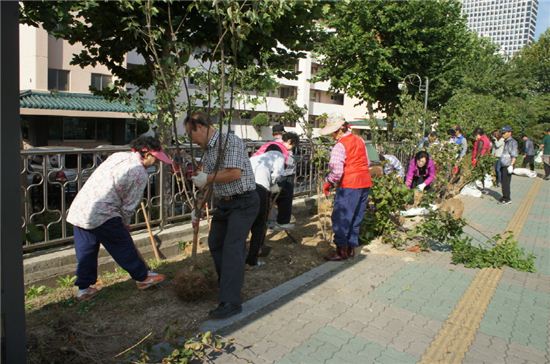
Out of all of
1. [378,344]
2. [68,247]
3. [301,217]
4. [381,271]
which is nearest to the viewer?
[378,344]

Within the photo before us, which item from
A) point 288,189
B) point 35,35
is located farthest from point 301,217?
point 35,35

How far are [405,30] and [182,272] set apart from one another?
1529 cm

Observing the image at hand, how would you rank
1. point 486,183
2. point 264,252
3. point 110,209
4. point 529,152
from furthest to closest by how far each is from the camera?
1. point 529,152
2. point 486,183
3. point 264,252
4. point 110,209

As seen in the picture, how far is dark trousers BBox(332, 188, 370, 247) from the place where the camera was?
5430 mm

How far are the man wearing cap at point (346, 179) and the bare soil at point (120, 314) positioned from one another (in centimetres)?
52

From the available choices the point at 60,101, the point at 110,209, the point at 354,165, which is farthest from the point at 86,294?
the point at 60,101

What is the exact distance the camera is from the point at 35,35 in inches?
834

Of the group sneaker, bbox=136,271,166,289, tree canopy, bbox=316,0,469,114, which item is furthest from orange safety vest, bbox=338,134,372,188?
tree canopy, bbox=316,0,469,114

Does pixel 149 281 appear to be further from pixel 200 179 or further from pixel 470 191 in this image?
pixel 470 191

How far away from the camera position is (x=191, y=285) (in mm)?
4000

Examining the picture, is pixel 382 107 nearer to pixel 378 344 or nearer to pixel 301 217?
pixel 301 217

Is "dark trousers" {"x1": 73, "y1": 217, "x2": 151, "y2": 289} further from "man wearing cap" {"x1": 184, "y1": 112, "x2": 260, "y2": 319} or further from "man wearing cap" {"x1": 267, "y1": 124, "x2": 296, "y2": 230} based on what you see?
"man wearing cap" {"x1": 267, "y1": 124, "x2": 296, "y2": 230}

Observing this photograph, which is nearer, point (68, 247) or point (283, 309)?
point (283, 309)

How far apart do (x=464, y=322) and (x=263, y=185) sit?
246 cm
